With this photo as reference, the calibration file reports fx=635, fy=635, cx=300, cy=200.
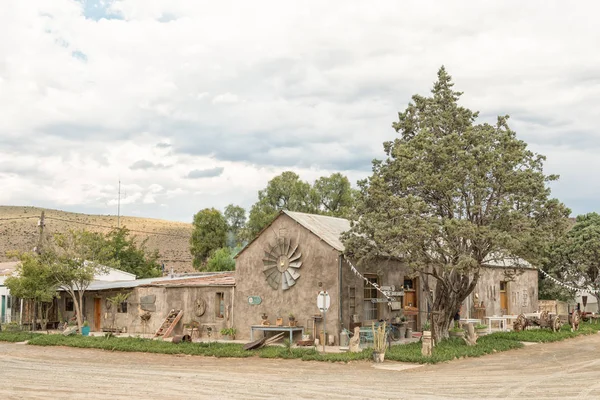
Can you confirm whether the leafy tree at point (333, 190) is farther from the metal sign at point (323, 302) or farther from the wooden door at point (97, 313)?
the metal sign at point (323, 302)

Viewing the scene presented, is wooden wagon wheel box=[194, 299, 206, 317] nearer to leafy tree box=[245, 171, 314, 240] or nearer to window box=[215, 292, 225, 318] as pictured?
window box=[215, 292, 225, 318]

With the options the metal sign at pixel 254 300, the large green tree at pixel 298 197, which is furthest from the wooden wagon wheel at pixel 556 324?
the large green tree at pixel 298 197

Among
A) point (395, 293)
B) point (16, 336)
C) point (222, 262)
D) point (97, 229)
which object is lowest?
point (16, 336)

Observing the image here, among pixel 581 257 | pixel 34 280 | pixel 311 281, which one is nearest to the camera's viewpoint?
pixel 311 281

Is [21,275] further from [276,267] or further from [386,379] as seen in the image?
[386,379]

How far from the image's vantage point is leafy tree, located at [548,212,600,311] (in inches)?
1511

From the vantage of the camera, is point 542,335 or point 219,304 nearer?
point 542,335

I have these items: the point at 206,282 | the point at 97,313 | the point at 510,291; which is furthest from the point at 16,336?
the point at 510,291

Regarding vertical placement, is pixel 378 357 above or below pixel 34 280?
below

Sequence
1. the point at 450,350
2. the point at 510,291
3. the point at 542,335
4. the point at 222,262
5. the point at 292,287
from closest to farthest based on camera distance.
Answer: the point at 450,350 → the point at 292,287 → the point at 542,335 → the point at 510,291 → the point at 222,262

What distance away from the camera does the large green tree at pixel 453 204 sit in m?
22.1

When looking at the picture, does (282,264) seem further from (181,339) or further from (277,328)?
(181,339)

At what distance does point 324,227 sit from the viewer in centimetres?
2706

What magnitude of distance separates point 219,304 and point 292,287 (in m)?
4.68
